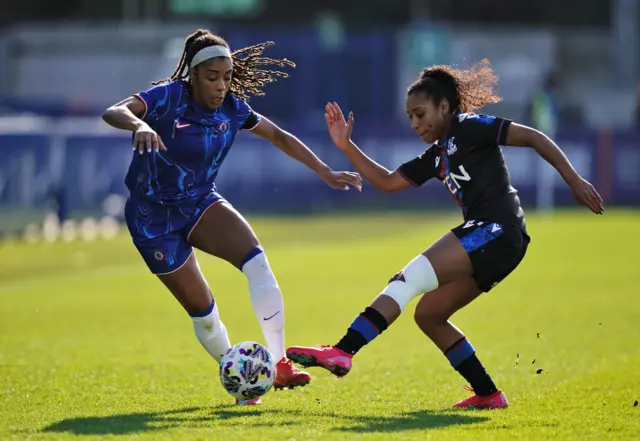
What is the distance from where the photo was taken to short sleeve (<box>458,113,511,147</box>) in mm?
7008

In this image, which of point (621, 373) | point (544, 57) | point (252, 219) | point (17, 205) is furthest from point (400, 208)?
point (621, 373)

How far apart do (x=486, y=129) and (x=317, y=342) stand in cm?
432

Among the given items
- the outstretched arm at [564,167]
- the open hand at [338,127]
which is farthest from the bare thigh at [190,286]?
the outstretched arm at [564,167]

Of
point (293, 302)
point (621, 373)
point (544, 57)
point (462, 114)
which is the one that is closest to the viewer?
point (462, 114)

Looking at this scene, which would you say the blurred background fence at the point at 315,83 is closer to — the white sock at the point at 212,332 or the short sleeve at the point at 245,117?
the short sleeve at the point at 245,117

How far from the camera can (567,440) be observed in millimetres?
6082

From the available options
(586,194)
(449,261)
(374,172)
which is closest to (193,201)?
(374,172)

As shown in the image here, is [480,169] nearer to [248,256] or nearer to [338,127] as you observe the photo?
[338,127]

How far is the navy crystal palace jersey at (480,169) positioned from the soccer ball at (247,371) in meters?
1.45

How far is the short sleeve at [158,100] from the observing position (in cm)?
725

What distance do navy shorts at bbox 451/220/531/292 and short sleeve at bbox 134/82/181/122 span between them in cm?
185

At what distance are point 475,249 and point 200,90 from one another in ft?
6.25

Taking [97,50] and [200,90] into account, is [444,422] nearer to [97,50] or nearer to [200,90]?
[200,90]

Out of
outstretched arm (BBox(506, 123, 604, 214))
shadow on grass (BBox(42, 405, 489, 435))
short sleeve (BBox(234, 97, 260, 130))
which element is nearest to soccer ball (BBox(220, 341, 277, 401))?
shadow on grass (BBox(42, 405, 489, 435))
